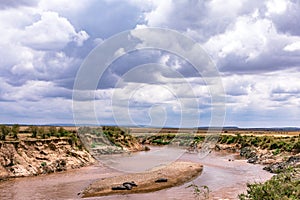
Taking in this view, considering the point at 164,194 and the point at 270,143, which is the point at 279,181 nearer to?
the point at 164,194

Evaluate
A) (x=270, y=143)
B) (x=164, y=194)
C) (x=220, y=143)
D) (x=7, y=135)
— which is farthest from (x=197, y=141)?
(x=164, y=194)

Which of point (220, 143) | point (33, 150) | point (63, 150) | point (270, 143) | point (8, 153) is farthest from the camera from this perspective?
point (220, 143)

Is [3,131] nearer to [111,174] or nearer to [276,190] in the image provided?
[111,174]

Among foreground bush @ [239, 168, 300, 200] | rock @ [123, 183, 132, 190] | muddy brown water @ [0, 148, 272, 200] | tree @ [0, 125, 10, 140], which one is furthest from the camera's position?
tree @ [0, 125, 10, 140]

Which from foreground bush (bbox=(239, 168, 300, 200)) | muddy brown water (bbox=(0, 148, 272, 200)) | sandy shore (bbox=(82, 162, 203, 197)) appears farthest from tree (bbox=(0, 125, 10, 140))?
foreground bush (bbox=(239, 168, 300, 200))

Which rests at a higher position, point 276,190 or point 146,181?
point 276,190

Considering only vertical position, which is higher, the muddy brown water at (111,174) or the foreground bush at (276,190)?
the foreground bush at (276,190)

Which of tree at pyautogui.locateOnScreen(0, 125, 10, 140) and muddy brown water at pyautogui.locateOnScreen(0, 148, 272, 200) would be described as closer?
muddy brown water at pyautogui.locateOnScreen(0, 148, 272, 200)

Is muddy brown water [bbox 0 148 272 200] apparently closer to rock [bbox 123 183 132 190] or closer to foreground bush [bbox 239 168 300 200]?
rock [bbox 123 183 132 190]

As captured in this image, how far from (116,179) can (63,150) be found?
557 inches

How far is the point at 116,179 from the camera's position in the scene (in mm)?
34812

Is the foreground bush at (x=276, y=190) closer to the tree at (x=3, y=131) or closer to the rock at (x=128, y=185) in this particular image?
the rock at (x=128, y=185)

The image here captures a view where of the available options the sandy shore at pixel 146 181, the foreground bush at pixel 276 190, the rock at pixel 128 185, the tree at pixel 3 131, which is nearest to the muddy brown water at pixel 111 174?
the sandy shore at pixel 146 181

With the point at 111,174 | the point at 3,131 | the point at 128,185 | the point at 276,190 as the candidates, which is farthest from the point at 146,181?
the point at 3,131
